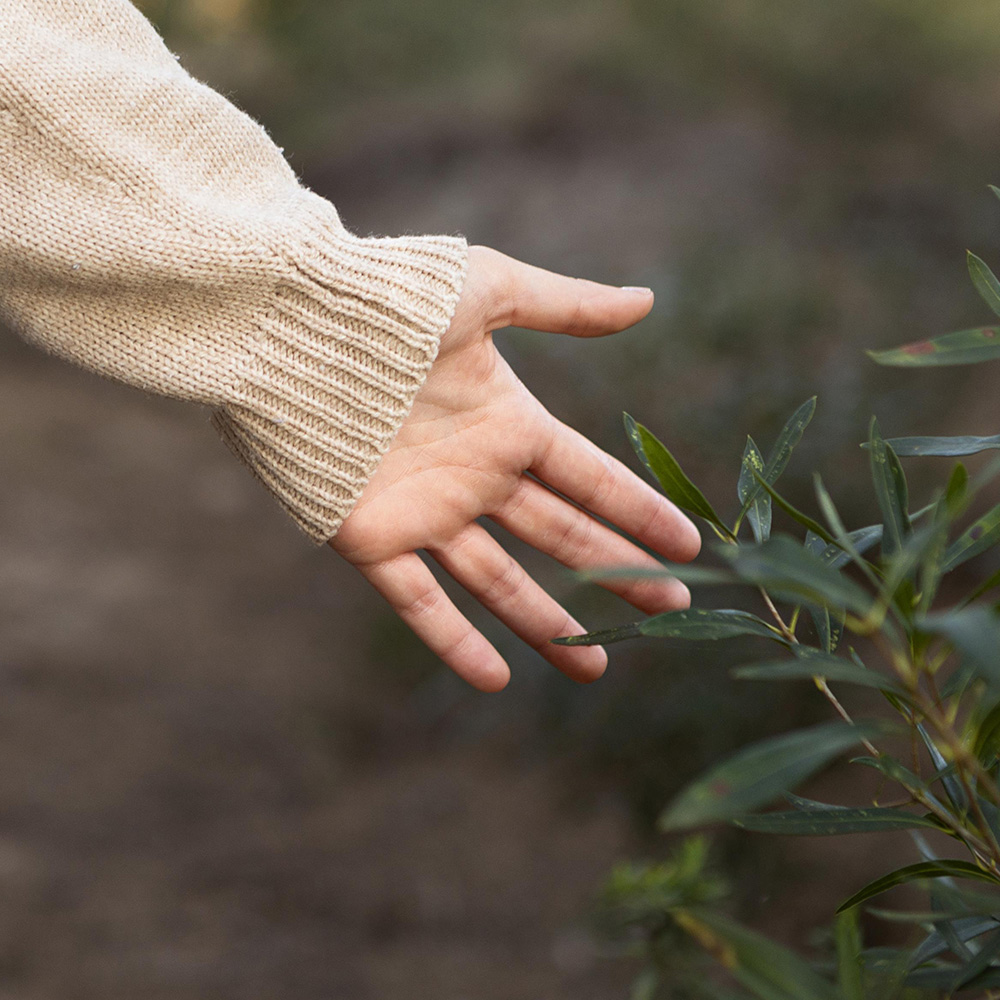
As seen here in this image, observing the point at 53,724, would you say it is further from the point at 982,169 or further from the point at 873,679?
the point at 982,169

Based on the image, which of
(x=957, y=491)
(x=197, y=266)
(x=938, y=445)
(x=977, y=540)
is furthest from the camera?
(x=197, y=266)

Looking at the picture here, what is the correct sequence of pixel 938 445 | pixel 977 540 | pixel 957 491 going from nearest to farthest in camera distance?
pixel 957 491, pixel 977 540, pixel 938 445

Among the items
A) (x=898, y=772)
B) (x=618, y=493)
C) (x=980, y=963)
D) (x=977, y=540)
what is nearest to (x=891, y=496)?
(x=977, y=540)

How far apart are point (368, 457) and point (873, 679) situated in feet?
2.47

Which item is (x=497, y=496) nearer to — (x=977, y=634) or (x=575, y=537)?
(x=575, y=537)

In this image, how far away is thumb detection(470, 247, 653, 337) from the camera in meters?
1.15

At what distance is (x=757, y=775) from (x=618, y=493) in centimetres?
76

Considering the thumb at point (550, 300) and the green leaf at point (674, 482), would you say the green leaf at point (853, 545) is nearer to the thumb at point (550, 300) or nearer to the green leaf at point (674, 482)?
the green leaf at point (674, 482)

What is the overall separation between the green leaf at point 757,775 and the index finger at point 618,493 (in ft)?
2.37

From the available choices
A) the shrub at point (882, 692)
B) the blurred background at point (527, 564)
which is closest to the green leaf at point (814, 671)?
the shrub at point (882, 692)

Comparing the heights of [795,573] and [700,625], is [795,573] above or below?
above

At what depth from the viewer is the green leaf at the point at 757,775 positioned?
1.28ft

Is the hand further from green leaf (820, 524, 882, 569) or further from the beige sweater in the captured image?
green leaf (820, 524, 882, 569)

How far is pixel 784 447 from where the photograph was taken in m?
0.77
